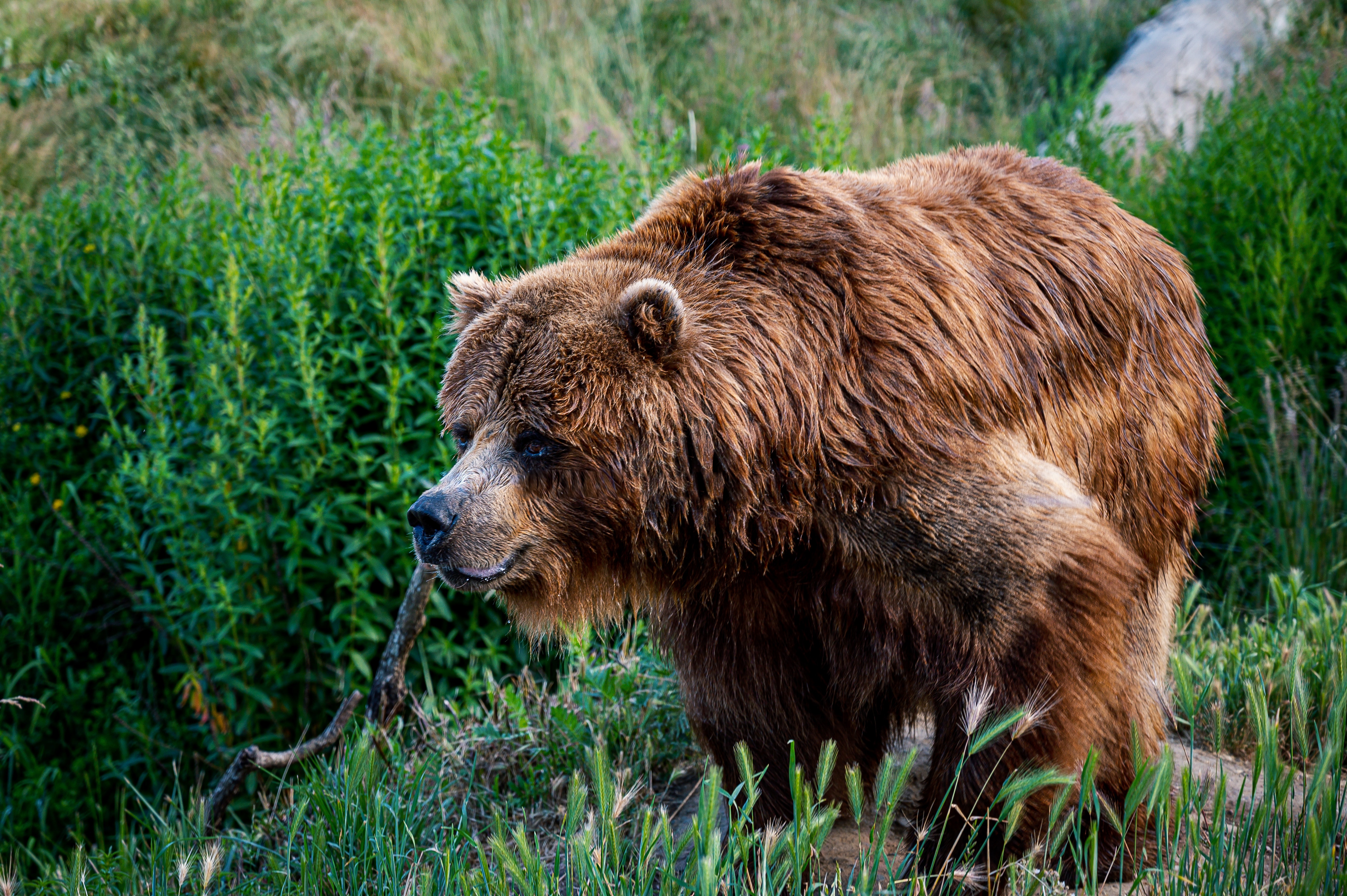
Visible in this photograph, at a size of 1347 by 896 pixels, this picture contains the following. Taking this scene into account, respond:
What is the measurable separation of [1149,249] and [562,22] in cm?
739

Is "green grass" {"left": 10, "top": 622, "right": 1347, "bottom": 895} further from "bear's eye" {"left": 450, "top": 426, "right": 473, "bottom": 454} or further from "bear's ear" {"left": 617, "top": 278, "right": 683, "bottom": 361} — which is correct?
"bear's ear" {"left": 617, "top": 278, "right": 683, "bottom": 361}

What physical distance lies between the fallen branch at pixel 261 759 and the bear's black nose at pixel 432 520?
1279 millimetres

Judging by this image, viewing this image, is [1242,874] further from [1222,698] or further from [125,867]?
[125,867]

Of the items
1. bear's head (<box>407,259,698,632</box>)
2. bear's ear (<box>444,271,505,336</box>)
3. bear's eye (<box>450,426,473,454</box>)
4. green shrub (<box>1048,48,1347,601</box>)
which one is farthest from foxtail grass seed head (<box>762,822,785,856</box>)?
green shrub (<box>1048,48,1347,601</box>)

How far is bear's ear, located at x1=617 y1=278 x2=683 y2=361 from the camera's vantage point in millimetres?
2648

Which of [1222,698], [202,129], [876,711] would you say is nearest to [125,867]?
[876,711]

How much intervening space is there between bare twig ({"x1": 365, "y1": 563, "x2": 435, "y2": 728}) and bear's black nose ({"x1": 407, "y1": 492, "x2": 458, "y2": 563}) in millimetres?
1040

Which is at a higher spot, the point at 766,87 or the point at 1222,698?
the point at 766,87

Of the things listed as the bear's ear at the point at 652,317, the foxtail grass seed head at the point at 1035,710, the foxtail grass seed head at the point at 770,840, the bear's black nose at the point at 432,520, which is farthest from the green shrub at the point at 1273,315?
the bear's black nose at the point at 432,520

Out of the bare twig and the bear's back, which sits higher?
the bear's back

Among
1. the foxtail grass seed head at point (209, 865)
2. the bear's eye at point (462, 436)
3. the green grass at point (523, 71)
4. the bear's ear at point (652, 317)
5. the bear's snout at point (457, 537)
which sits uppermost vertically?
the green grass at point (523, 71)

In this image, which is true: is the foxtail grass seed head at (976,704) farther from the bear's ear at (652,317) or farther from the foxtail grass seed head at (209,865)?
the foxtail grass seed head at (209,865)

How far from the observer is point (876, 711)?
3.02 meters

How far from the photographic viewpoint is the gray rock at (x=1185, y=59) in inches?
343
